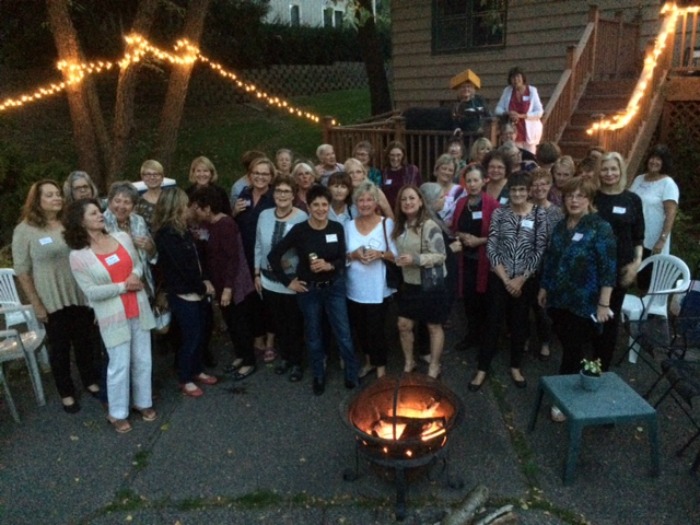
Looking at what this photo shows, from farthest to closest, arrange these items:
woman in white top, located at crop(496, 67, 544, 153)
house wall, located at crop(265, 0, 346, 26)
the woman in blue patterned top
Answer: house wall, located at crop(265, 0, 346, 26)
woman in white top, located at crop(496, 67, 544, 153)
the woman in blue patterned top

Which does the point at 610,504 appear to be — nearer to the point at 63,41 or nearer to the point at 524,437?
the point at 524,437

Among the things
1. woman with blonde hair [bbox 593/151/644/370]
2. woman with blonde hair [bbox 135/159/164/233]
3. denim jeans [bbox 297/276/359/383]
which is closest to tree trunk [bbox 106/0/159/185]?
woman with blonde hair [bbox 135/159/164/233]

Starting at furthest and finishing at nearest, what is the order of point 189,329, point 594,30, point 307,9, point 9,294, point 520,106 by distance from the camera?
point 307,9
point 594,30
point 520,106
point 9,294
point 189,329

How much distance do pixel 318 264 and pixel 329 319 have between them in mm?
548

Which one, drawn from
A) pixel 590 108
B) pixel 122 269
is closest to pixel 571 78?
pixel 590 108

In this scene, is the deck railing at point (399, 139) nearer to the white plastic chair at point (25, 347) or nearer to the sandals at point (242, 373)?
the sandals at point (242, 373)

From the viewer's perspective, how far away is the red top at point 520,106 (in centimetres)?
711

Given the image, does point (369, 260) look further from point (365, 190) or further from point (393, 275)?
point (365, 190)

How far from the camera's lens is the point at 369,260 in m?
4.39

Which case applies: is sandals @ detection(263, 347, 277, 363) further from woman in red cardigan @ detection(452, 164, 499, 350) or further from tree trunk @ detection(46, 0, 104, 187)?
tree trunk @ detection(46, 0, 104, 187)

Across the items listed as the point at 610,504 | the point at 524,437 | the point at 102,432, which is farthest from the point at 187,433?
the point at 610,504

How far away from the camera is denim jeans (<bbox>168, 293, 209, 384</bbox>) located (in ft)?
14.8

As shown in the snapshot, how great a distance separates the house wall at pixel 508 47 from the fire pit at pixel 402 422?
819 cm

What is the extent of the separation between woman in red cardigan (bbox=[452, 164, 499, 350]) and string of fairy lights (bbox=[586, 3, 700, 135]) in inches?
108
